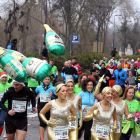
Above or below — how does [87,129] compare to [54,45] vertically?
below

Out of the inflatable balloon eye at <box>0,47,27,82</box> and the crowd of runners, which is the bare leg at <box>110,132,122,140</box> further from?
the inflatable balloon eye at <box>0,47,27,82</box>

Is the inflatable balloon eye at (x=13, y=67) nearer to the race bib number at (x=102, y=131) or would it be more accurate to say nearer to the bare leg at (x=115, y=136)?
the race bib number at (x=102, y=131)

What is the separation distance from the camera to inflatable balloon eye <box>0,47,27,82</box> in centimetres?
623

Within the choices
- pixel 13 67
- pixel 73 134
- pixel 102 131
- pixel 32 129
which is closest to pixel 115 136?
pixel 102 131

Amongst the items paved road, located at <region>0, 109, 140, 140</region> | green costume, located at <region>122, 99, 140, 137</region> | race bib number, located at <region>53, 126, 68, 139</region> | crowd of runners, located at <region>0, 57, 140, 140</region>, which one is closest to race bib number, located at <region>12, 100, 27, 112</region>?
crowd of runners, located at <region>0, 57, 140, 140</region>

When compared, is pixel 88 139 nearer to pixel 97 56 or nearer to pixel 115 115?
pixel 115 115

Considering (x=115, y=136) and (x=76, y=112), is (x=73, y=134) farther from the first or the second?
(x=115, y=136)

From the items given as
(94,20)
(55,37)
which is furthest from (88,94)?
(94,20)

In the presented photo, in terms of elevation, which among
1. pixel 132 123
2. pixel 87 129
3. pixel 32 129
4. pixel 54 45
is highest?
pixel 54 45

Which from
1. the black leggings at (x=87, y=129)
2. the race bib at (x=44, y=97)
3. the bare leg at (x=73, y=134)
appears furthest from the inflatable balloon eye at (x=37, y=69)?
the race bib at (x=44, y=97)

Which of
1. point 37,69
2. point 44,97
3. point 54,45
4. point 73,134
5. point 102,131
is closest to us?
point 102,131

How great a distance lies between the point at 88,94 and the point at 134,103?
37.1 inches

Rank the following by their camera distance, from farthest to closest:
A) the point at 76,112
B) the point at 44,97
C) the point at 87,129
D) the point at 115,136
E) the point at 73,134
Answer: the point at 44,97 < the point at 87,129 < the point at 76,112 < the point at 115,136 < the point at 73,134

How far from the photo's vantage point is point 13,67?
20.7 ft
